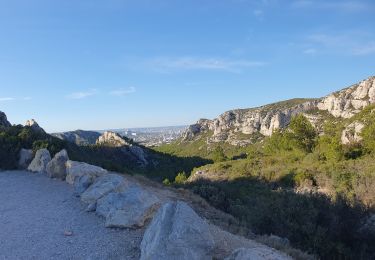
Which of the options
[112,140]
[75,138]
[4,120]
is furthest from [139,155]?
[75,138]

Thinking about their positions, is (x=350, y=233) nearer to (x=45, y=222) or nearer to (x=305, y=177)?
(x=45, y=222)

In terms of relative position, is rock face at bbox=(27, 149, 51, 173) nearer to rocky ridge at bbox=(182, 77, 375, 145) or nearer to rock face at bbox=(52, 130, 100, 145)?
rock face at bbox=(52, 130, 100, 145)

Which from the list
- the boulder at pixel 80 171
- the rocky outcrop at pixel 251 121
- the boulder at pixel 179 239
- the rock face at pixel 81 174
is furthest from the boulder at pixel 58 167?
the rocky outcrop at pixel 251 121

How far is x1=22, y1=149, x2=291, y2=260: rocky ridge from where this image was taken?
20.4 ft

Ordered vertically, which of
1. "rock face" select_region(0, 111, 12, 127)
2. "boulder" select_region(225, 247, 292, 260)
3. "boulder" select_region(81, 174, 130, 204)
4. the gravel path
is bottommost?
the gravel path

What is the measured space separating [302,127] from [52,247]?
138ft

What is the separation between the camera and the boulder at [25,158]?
18172mm

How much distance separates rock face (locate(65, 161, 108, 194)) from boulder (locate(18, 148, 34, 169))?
4.11 metres

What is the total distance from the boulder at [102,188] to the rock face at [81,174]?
2.31 feet

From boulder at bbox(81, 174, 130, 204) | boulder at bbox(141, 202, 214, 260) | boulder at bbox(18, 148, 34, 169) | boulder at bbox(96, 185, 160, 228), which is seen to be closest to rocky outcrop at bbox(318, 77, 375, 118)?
boulder at bbox(18, 148, 34, 169)

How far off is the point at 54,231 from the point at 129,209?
1801mm

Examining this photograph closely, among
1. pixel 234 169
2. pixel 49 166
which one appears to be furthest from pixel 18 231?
pixel 234 169

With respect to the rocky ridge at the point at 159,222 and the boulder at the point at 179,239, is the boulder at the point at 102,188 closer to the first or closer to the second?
the rocky ridge at the point at 159,222

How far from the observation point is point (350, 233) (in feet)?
38.2
